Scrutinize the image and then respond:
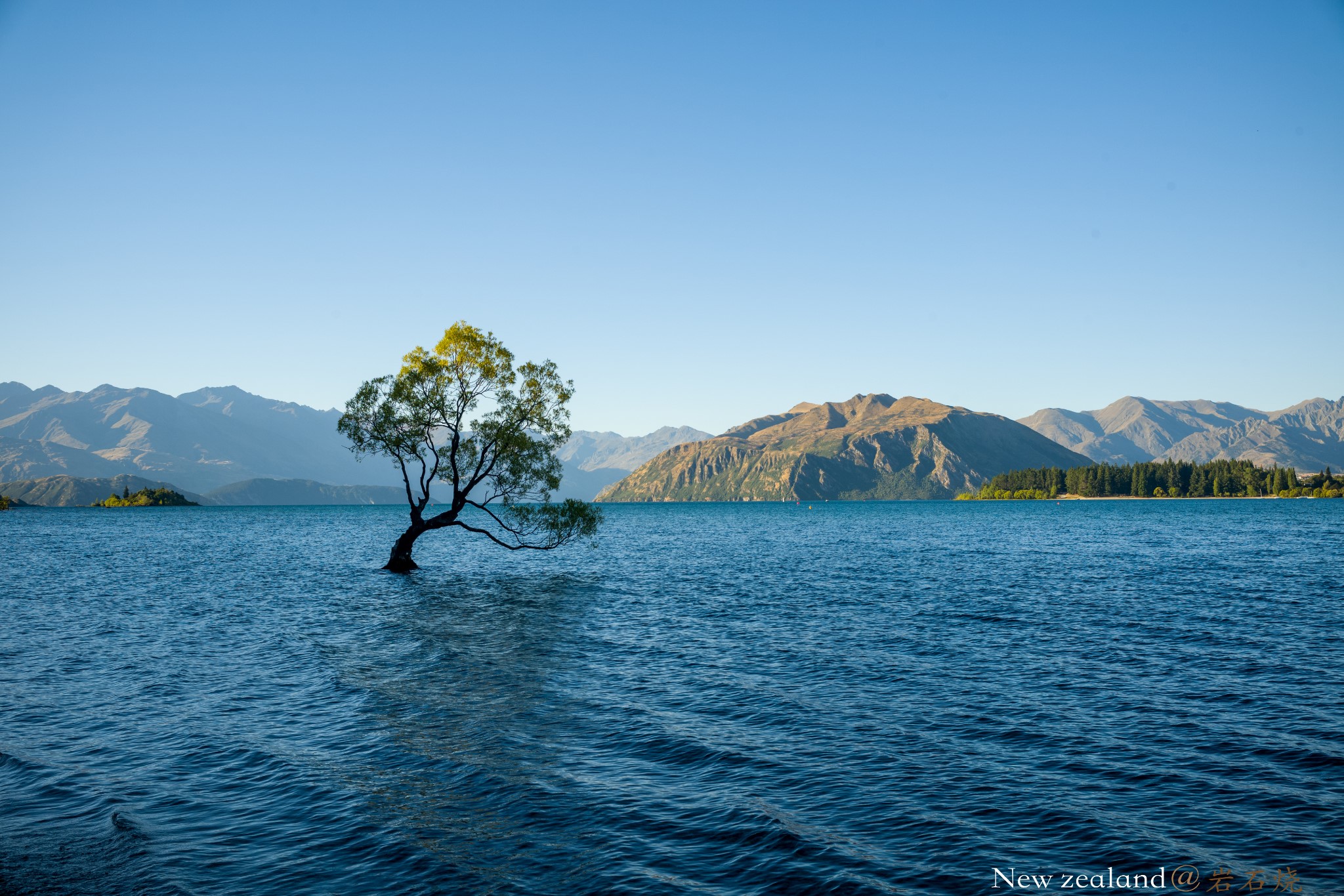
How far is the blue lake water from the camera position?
17094 mm

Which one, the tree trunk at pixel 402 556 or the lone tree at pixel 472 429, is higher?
the lone tree at pixel 472 429

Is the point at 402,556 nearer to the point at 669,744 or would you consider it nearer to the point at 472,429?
the point at 472,429

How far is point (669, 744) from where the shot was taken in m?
25.2

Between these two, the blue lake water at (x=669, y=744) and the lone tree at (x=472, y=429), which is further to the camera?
the lone tree at (x=472, y=429)

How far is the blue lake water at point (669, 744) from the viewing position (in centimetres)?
1709

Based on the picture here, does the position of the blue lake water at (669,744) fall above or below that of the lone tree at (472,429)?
below

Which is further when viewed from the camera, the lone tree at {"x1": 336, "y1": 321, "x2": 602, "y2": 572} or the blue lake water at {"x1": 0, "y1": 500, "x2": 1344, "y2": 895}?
the lone tree at {"x1": 336, "y1": 321, "x2": 602, "y2": 572}

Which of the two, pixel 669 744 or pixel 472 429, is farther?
→ pixel 472 429

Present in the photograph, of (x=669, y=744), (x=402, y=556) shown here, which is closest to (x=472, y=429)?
(x=402, y=556)

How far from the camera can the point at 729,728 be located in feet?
88.2

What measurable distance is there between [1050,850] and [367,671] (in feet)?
98.6

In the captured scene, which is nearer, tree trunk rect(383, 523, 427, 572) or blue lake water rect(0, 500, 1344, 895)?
blue lake water rect(0, 500, 1344, 895)

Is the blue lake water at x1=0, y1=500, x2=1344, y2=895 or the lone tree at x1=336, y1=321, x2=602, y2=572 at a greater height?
the lone tree at x1=336, y1=321, x2=602, y2=572

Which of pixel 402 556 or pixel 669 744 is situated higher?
pixel 669 744
